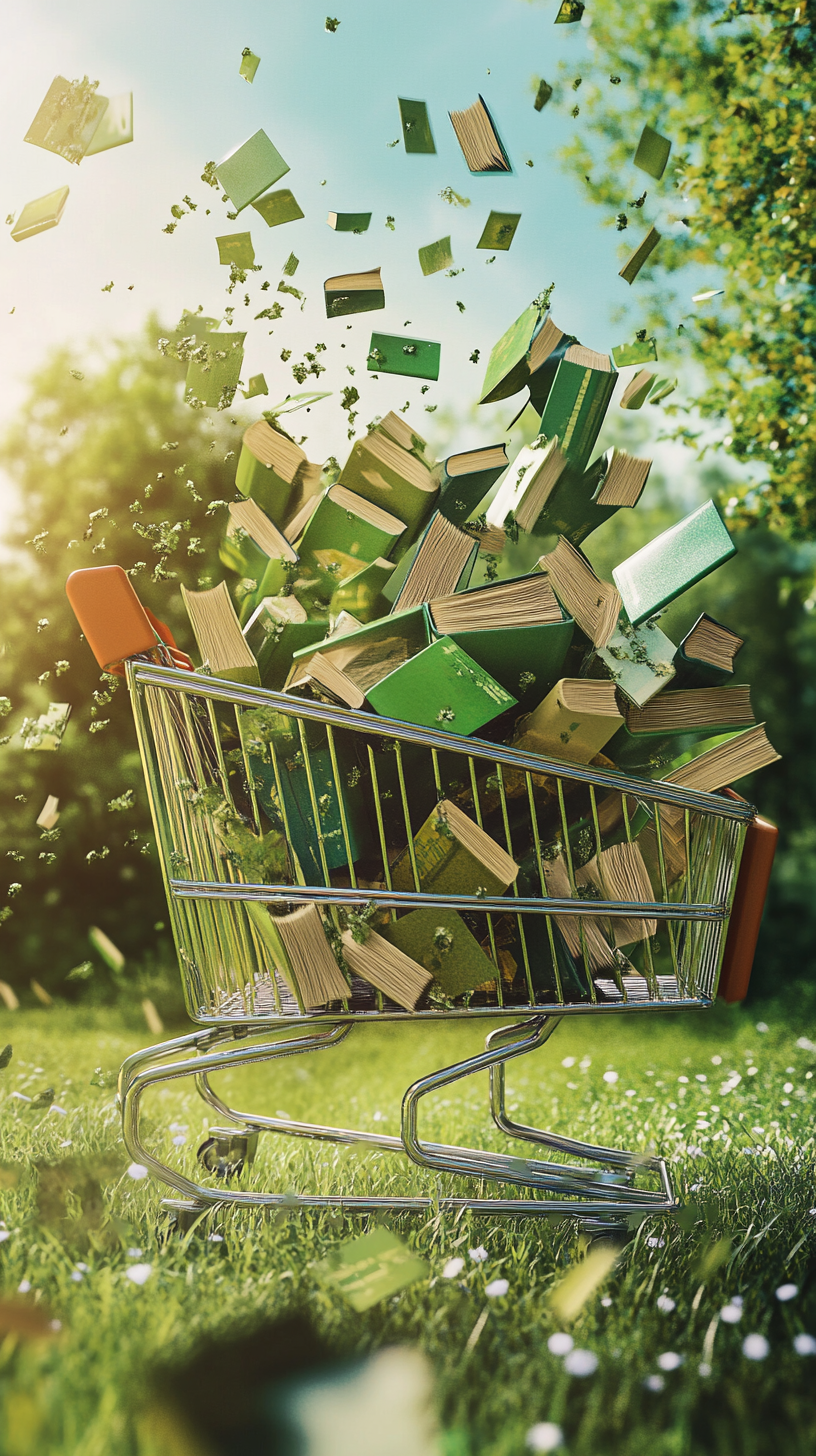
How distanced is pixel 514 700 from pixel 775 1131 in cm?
217

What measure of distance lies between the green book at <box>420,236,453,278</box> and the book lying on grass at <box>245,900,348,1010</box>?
1698mm

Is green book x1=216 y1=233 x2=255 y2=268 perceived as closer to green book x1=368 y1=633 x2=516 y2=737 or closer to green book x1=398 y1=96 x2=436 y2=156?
green book x1=398 y1=96 x2=436 y2=156

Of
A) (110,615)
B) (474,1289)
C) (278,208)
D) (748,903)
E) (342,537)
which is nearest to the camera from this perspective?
(110,615)

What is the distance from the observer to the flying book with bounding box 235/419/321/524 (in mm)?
2188

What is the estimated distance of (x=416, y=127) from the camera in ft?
7.86

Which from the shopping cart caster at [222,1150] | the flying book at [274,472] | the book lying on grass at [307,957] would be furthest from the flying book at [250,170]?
the shopping cart caster at [222,1150]

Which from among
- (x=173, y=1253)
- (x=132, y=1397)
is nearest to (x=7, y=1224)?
(x=173, y=1253)

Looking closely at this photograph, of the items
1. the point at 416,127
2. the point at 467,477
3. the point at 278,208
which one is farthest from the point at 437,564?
the point at 416,127

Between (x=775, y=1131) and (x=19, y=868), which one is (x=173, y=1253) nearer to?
(x=775, y=1131)

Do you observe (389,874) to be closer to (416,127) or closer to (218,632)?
(218,632)

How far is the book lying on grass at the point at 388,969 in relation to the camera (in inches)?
70.1

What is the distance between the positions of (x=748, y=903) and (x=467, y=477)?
1.09m

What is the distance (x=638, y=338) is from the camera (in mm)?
2400

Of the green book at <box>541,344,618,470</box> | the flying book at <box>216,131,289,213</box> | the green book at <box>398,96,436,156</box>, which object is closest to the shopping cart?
the green book at <box>541,344,618,470</box>
